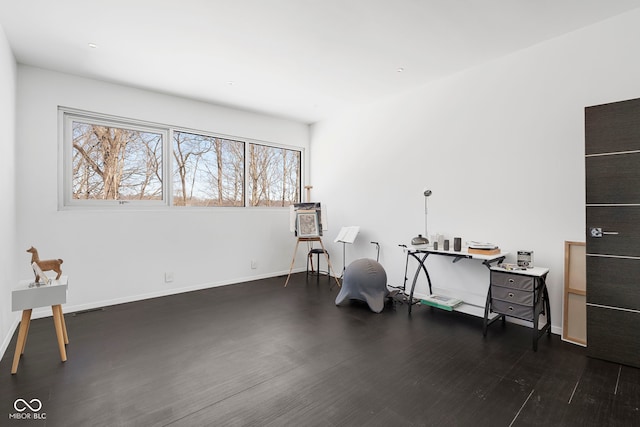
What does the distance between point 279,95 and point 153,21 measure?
2035mm

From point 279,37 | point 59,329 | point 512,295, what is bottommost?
point 59,329

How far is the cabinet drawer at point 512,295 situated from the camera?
281 centimetres

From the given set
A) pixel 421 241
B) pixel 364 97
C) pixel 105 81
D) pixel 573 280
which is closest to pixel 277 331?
pixel 421 241

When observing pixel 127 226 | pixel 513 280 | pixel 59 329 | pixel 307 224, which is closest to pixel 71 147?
pixel 127 226

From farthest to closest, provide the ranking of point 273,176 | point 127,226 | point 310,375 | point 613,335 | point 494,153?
point 273,176 → point 127,226 → point 494,153 → point 613,335 → point 310,375

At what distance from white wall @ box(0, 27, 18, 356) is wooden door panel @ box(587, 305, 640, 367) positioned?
197 inches

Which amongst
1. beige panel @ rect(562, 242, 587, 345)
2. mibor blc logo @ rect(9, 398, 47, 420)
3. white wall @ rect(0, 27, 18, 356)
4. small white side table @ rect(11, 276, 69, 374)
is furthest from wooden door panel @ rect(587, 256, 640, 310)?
white wall @ rect(0, 27, 18, 356)

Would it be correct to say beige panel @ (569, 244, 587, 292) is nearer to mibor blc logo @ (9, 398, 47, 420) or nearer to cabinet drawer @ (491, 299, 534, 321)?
cabinet drawer @ (491, 299, 534, 321)

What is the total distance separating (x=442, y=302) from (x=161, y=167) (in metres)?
4.28

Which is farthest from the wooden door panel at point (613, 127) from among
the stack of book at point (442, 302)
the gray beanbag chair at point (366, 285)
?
the gray beanbag chair at point (366, 285)

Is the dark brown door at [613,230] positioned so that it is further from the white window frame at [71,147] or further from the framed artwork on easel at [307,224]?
the white window frame at [71,147]

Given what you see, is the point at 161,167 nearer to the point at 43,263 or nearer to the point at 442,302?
the point at 43,263

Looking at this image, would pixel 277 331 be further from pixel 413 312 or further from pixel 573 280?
pixel 573 280

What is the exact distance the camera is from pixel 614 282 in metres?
2.46
